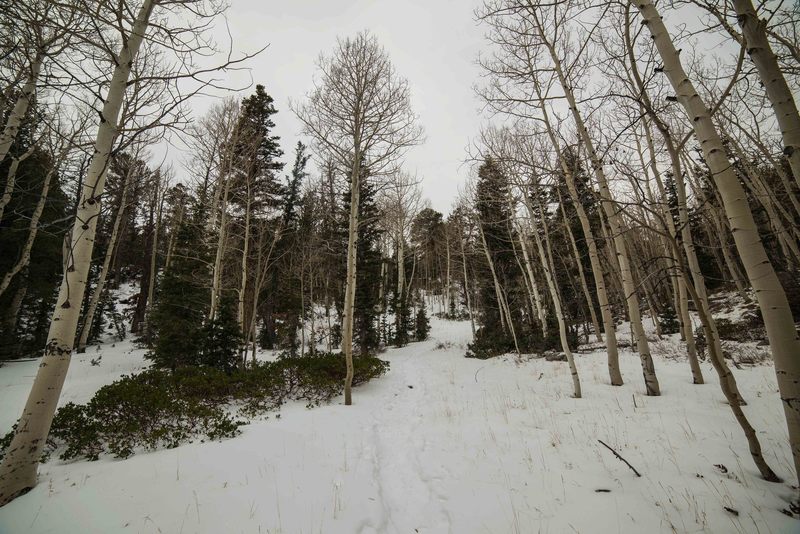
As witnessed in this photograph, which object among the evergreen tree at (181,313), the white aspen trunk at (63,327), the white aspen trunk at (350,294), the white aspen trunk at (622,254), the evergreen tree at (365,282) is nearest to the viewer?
the white aspen trunk at (63,327)

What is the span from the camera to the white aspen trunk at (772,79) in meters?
2.06

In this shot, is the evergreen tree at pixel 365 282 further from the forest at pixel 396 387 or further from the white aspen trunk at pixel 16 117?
the white aspen trunk at pixel 16 117

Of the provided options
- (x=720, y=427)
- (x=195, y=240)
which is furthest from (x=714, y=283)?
(x=195, y=240)

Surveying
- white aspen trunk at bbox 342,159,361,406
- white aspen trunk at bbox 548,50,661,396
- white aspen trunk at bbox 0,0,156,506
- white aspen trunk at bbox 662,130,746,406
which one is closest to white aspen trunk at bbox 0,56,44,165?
white aspen trunk at bbox 0,0,156,506

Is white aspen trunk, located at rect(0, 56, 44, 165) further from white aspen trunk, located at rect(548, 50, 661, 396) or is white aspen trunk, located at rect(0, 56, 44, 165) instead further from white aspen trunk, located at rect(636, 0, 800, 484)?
white aspen trunk, located at rect(548, 50, 661, 396)

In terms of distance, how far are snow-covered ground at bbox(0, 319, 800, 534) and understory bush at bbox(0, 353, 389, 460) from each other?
1.54ft

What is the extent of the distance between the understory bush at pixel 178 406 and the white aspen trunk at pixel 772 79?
22.1 ft

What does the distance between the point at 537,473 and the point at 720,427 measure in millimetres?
2549

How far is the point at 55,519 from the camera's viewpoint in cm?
233

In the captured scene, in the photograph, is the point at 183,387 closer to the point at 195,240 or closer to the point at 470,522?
the point at 470,522

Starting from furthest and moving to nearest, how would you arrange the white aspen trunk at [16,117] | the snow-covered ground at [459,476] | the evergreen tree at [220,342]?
the evergreen tree at [220,342] → the white aspen trunk at [16,117] → the snow-covered ground at [459,476]

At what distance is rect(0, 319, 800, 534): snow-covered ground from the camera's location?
2359 millimetres

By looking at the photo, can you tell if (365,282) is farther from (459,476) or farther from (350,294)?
(459,476)

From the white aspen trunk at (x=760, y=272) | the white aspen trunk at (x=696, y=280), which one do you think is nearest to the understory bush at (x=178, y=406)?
the white aspen trunk at (x=696, y=280)
